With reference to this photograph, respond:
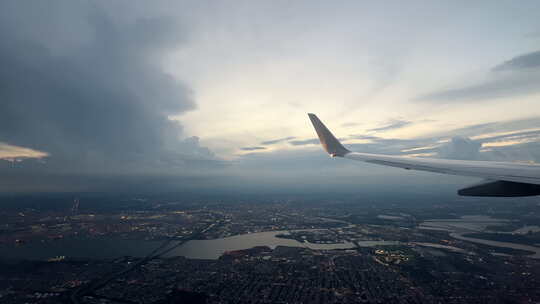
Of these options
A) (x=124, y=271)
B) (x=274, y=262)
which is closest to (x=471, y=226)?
(x=274, y=262)

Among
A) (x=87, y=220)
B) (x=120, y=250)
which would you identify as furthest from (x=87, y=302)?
(x=87, y=220)

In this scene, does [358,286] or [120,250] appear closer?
[358,286]

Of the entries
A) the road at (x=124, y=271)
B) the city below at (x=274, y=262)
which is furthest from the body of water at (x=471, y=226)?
the road at (x=124, y=271)

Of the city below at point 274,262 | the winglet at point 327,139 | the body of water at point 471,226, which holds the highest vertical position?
the winglet at point 327,139

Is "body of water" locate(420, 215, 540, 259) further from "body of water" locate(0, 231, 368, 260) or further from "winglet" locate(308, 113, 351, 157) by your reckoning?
"winglet" locate(308, 113, 351, 157)

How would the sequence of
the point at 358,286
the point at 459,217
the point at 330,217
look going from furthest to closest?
1. the point at 330,217
2. the point at 459,217
3. the point at 358,286

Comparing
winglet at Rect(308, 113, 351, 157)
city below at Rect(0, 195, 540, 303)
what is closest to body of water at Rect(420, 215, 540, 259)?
city below at Rect(0, 195, 540, 303)

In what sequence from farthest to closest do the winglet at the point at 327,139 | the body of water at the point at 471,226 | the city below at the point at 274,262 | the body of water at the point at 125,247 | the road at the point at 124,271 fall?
the body of water at the point at 471,226, the body of water at the point at 125,247, the road at the point at 124,271, the city below at the point at 274,262, the winglet at the point at 327,139

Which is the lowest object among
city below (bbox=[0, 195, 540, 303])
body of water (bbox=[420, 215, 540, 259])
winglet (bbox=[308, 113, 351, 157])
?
body of water (bbox=[420, 215, 540, 259])

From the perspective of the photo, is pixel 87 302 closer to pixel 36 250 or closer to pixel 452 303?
pixel 36 250

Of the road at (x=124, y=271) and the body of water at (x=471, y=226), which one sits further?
the body of water at (x=471, y=226)

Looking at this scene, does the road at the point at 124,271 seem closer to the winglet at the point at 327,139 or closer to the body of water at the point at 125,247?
the body of water at the point at 125,247
